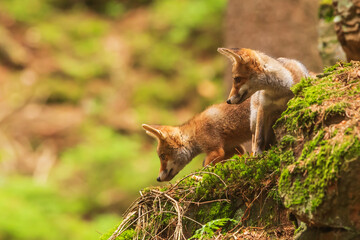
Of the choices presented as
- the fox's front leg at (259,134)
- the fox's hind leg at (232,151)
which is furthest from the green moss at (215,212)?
the fox's hind leg at (232,151)

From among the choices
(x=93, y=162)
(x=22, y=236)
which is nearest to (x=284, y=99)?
(x=22, y=236)

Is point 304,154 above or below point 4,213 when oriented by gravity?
below

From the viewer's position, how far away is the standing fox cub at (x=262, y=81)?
4.38 meters

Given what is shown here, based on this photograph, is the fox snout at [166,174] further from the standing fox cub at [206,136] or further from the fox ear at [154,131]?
the fox ear at [154,131]

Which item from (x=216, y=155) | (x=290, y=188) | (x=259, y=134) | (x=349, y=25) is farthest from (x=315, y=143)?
(x=349, y=25)

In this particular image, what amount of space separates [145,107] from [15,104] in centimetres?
440

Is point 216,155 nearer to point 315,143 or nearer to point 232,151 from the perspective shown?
point 232,151

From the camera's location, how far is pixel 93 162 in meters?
13.8

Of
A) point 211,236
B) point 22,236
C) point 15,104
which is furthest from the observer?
point 15,104

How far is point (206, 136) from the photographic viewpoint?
5902mm

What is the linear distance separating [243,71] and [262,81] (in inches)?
7.7

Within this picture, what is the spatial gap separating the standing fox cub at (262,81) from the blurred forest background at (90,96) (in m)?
7.58

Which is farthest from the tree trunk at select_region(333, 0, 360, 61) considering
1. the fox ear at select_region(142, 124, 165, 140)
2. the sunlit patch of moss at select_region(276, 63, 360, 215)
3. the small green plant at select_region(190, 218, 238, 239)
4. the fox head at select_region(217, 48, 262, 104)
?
the small green plant at select_region(190, 218, 238, 239)

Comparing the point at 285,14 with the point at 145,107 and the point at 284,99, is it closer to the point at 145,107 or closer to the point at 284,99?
the point at 284,99
